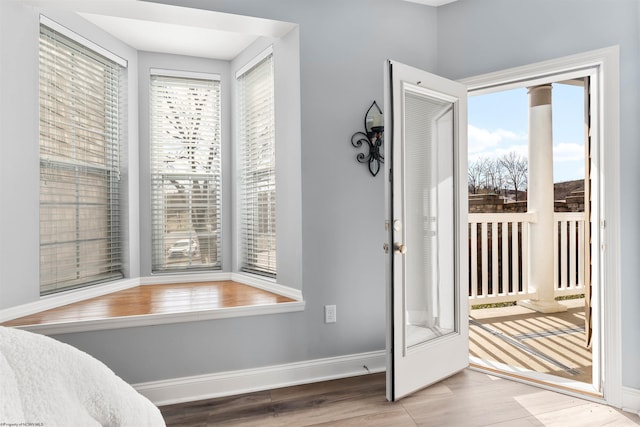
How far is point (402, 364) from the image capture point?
2293 mm

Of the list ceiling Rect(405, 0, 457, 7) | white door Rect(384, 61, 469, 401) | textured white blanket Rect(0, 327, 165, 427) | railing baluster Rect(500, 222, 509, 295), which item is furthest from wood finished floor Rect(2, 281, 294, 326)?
railing baluster Rect(500, 222, 509, 295)

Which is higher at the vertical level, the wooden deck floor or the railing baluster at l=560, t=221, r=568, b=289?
the railing baluster at l=560, t=221, r=568, b=289

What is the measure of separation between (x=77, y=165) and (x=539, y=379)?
360cm

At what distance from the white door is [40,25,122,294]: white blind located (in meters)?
2.27

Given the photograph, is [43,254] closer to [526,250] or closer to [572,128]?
[526,250]

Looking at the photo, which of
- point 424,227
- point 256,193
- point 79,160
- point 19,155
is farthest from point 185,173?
point 424,227

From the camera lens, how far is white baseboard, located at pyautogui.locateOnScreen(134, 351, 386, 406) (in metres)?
2.29

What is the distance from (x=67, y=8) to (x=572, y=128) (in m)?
4.71

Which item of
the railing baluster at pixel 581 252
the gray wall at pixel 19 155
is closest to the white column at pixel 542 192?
the railing baluster at pixel 581 252

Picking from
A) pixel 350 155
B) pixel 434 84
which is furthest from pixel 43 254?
pixel 434 84

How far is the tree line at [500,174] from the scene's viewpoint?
4.59m

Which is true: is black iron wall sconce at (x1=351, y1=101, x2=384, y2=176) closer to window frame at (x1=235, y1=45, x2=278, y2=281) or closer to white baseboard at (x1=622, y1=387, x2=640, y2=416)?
window frame at (x1=235, y1=45, x2=278, y2=281)

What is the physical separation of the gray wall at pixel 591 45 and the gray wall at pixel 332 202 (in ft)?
1.82

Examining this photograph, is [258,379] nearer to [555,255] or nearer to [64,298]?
[64,298]
